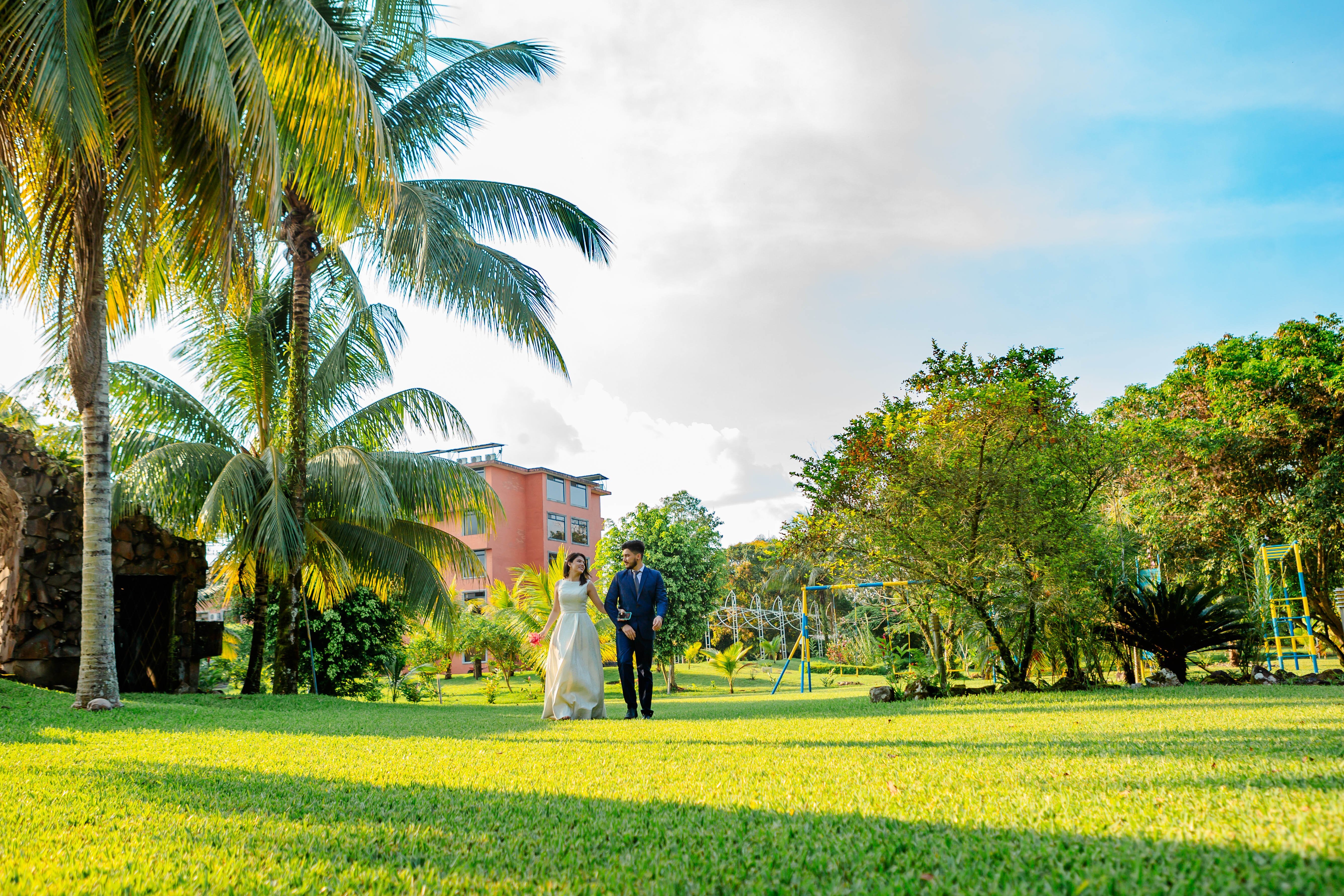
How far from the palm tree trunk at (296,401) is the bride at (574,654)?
19.1 feet

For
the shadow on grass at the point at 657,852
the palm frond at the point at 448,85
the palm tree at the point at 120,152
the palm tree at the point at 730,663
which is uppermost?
the palm frond at the point at 448,85

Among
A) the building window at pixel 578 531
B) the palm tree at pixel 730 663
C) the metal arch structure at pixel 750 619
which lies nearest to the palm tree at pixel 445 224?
the metal arch structure at pixel 750 619

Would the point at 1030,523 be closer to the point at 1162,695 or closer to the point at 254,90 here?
the point at 1162,695

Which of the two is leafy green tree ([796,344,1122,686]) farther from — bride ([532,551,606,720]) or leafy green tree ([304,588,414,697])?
leafy green tree ([304,588,414,697])

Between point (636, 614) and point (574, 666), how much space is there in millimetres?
822

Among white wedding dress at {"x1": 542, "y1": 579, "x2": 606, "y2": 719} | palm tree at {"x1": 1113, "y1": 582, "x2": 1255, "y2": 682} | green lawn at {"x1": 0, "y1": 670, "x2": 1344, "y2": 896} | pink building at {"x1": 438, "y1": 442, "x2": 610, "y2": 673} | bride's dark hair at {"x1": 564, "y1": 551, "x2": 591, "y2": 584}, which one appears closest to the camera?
green lawn at {"x1": 0, "y1": 670, "x2": 1344, "y2": 896}

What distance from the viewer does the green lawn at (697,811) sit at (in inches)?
94.3

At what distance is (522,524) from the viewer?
44125 millimetres

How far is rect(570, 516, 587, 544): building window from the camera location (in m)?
46.9

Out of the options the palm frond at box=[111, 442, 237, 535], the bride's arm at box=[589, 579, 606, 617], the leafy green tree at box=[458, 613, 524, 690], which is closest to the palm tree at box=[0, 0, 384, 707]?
the palm frond at box=[111, 442, 237, 535]

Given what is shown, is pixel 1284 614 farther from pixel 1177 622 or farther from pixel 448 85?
pixel 448 85

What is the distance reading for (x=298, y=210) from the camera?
42.1 ft

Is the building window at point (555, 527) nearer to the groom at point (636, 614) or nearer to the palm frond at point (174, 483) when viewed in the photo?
the palm frond at point (174, 483)

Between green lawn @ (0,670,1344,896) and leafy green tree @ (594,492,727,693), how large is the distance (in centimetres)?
1692
